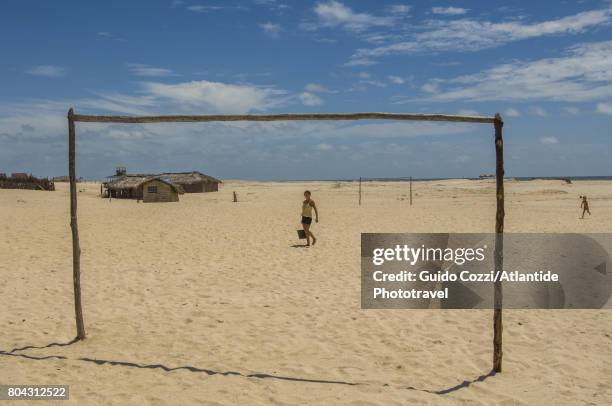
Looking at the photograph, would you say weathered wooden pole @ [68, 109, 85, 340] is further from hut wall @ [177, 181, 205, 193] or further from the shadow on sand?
hut wall @ [177, 181, 205, 193]

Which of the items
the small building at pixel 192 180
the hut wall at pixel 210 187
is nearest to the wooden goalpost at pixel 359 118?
the small building at pixel 192 180

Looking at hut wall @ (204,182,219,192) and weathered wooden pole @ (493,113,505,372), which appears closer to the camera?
weathered wooden pole @ (493,113,505,372)

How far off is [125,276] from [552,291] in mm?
8372

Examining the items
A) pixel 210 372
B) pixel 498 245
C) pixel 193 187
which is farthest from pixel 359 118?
pixel 193 187

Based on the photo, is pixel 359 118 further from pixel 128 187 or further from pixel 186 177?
pixel 186 177

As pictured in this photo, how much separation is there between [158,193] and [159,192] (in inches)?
4.5

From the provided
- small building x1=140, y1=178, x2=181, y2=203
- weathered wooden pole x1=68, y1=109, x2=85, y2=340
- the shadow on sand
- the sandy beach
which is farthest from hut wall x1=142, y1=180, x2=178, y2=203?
the shadow on sand

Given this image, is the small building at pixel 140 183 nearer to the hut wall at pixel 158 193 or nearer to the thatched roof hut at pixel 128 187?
the thatched roof hut at pixel 128 187

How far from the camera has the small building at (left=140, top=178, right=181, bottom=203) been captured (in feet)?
116

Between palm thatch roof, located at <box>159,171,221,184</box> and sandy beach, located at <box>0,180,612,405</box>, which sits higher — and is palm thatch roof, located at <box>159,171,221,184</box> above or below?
above

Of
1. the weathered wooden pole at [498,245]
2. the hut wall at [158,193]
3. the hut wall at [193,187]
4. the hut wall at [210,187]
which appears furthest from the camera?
the hut wall at [210,187]

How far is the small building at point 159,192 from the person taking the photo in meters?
35.5

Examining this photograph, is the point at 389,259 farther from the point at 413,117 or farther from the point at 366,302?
the point at 413,117

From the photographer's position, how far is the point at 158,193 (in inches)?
1400
